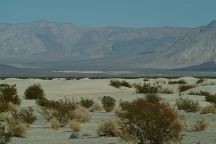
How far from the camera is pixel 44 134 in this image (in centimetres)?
2106

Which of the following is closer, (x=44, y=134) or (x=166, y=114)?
(x=166, y=114)

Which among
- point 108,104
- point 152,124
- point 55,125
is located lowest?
point 55,125

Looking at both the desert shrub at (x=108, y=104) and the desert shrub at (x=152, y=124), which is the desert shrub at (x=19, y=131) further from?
the desert shrub at (x=108, y=104)

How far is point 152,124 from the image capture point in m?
16.0

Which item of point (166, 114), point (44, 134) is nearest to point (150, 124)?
point (166, 114)

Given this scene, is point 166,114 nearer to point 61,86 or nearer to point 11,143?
point 11,143

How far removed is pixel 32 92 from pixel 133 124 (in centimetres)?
2853

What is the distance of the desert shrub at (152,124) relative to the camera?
16000mm

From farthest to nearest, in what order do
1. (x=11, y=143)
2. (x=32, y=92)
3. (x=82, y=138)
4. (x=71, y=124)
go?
(x=32, y=92) → (x=71, y=124) → (x=82, y=138) → (x=11, y=143)

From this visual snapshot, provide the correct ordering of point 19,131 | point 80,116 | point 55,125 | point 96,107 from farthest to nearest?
point 96,107 → point 80,116 → point 55,125 → point 19,131

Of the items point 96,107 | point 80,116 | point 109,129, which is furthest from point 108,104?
point 109,129

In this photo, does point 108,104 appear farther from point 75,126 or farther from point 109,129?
point 109,129

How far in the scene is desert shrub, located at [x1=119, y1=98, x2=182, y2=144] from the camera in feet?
52.5

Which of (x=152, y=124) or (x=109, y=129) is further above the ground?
(x=152, y=124)
